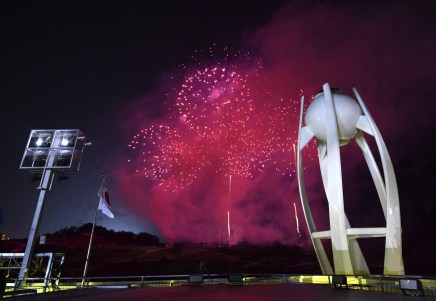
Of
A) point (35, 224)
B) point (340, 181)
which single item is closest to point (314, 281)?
point (340, 181)

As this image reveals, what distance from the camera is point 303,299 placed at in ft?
37.4

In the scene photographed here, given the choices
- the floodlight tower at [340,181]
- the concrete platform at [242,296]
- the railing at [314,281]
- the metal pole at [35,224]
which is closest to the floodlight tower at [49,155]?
the metal pole at [35,224]

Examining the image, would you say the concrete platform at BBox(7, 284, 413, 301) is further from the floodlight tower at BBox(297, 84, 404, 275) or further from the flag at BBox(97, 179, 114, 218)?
the flag at BBox(97, 179, 114, 218)

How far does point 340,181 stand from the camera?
19422 millimetres

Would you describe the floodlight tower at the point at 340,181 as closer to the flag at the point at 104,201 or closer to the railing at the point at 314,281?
the railing at the point at 314,281

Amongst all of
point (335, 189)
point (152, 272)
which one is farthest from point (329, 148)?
point (152, 272)

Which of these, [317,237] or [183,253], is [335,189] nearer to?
[317,237]

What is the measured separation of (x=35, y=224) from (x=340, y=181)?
22085 millimetres

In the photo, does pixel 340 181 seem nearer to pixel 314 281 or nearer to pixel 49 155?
pixel 314 281

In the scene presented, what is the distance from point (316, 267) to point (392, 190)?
307 ft

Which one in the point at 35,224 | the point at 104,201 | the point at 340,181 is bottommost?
the point at 35,224

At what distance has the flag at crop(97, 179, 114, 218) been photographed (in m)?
25.8

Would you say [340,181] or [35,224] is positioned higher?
[340,181]

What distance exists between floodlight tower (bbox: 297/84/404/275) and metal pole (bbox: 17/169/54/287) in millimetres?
19853
